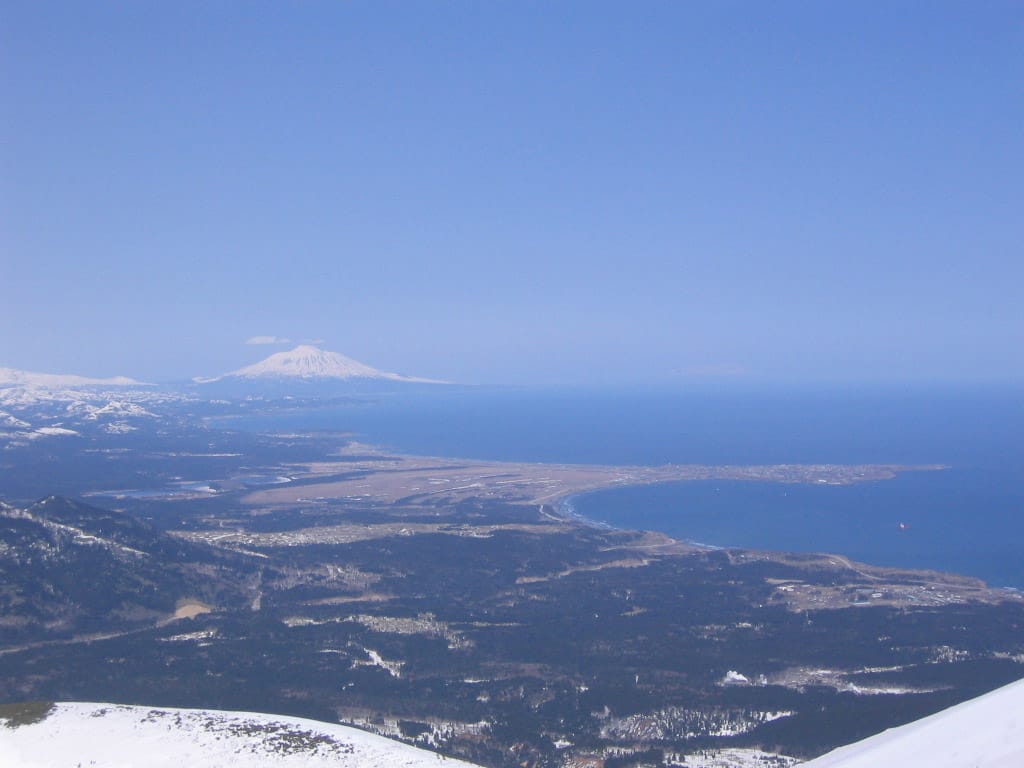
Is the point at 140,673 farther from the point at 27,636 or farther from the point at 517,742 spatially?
the point at 517,742

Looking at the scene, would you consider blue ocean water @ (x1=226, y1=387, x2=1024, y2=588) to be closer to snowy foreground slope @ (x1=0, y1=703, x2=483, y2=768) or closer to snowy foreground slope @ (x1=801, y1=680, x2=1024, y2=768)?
snowy foreground slope @ (x1=801, y1=680, x2=1024, y2=768)

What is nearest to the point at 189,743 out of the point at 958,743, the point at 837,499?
the point at 958,743

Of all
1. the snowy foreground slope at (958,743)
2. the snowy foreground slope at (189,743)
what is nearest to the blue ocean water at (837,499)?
the snowy foreground slope at (958,743)

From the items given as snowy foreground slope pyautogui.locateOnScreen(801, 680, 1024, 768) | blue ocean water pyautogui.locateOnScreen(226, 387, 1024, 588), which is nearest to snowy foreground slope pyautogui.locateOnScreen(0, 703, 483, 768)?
→ snowy foreground slope pyautogui.locateOnScreen(801, 680, 1024, 768)

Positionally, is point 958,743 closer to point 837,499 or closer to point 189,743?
point 189,743

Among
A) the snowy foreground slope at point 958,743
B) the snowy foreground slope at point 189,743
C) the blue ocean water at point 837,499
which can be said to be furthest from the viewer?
the blue ocean water at point 837,499

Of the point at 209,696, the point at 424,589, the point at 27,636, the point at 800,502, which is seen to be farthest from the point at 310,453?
the point at 209,696

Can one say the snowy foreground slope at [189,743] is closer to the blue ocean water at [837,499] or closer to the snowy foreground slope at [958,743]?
the snowy foreground slope at [958,743]
